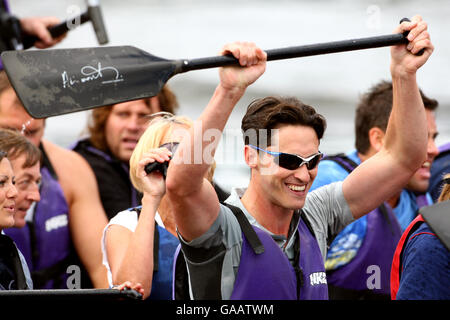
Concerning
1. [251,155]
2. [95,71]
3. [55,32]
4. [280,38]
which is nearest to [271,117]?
[251,155]

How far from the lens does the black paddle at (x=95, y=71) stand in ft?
6.47

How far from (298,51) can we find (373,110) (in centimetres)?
155

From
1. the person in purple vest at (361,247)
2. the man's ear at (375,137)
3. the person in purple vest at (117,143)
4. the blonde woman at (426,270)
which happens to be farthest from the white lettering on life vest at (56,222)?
the blonde woman at (426,270)

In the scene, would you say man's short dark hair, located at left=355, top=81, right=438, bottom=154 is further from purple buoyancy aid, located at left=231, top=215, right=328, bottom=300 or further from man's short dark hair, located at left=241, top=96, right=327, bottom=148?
purple buoyancy aid, located at left=231, top=215, right=328, bottom=300

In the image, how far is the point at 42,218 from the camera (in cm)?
317

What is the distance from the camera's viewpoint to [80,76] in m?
2.05

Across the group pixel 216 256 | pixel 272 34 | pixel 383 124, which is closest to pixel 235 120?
pixel 272 34

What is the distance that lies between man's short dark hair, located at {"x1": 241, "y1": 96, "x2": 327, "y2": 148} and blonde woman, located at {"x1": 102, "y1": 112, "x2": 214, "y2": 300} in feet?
1.05

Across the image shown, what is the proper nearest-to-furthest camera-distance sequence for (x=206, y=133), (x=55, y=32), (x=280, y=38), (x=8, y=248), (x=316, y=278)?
(x=206, y=133)
(x=316, y=278)
(x=8, y=248)
(x=55, y=32)
(x=280, y=38)

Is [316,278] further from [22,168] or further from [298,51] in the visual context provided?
[22,168]

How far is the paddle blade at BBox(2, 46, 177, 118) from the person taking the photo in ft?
6.47

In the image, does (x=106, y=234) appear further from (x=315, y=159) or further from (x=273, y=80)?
(x=273, y=80)

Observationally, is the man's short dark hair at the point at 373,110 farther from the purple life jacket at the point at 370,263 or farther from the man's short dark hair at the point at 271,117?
the man's short dark hair at the point at 271,117
